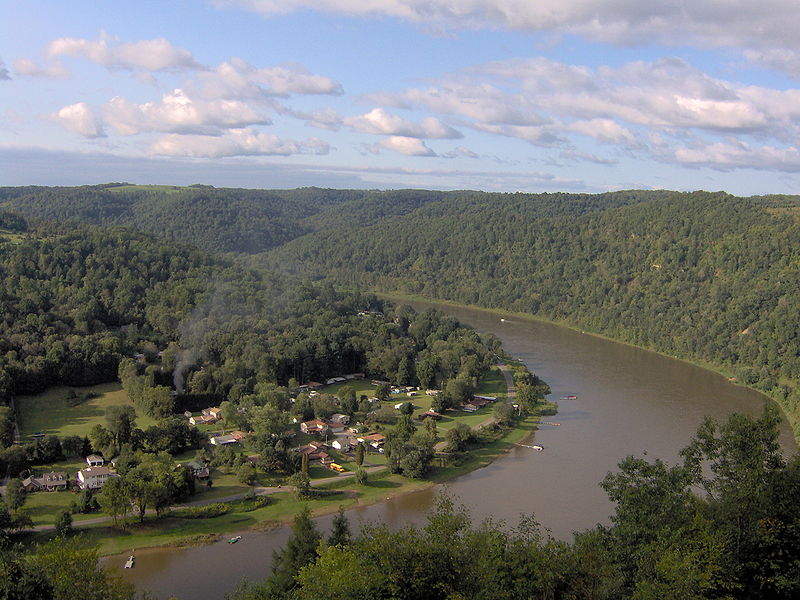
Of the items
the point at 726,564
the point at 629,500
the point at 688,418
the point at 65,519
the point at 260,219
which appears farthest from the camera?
the point at 260,219

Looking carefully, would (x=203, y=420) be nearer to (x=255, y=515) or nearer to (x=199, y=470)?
(x=199, y=470)

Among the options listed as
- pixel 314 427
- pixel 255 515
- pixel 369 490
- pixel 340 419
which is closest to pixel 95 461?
pixel 255 515

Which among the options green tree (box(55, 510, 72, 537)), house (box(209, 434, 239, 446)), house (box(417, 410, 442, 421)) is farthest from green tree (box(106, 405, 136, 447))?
house (box(417, 410, 442, 421))

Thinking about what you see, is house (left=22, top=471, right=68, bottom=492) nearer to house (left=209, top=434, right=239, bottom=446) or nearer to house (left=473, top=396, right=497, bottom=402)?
house (left=209, top=434, right=239, bottom=446)

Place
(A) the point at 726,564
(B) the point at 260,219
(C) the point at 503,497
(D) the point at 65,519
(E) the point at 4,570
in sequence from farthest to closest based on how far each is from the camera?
(B) the point at 260,219, (C) the point at 503,497, (D) the point at 65,519, (A) the point at 726,564, (E) the point at 4,570

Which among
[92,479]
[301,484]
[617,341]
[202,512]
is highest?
[92,479]

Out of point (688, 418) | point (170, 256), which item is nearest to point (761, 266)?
point (688, 418)

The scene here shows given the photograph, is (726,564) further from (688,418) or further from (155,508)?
(688,418)
